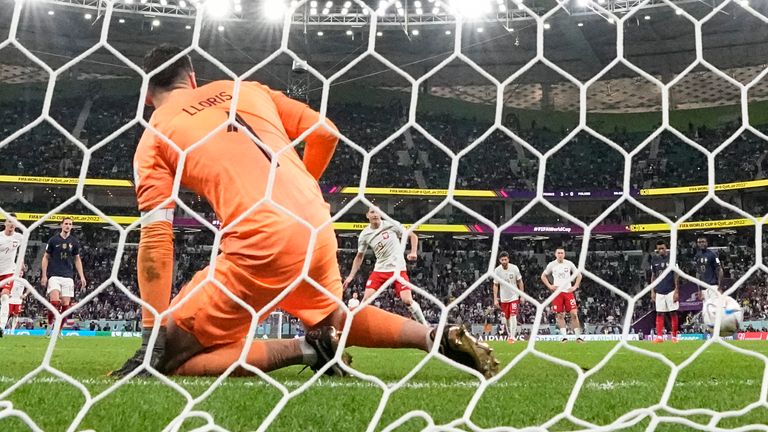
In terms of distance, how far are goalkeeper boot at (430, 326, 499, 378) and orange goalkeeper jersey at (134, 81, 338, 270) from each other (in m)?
0.67

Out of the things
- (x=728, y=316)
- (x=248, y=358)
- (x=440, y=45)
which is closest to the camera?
(x=248, y=358)

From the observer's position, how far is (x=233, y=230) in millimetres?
2531

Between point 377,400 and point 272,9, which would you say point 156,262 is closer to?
point 377,400

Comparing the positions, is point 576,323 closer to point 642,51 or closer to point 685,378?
point 685,378

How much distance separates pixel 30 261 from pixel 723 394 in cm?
1982

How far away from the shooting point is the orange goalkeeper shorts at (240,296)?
8.31ft

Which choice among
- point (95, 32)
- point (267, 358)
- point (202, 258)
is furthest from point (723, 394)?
point (95, 32)

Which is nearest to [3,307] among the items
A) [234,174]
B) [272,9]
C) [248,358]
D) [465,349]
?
[248,358]

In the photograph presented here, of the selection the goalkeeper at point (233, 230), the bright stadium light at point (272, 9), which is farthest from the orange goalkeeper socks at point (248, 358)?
the bright stadium light at point (272, 9)

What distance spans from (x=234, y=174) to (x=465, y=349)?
114 cm

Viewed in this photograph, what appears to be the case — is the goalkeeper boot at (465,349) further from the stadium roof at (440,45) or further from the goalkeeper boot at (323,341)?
the stadium roof at (440,45)

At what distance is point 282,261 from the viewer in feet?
8.27

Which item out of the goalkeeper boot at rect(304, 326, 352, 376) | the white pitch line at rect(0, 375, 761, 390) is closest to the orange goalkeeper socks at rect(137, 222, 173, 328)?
the white pitch line at rect(0, 375, 761, 390)

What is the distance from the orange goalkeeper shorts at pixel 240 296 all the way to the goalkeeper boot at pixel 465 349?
490 millimetres
